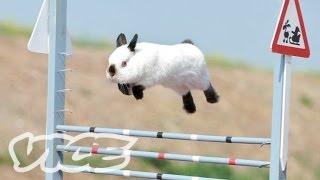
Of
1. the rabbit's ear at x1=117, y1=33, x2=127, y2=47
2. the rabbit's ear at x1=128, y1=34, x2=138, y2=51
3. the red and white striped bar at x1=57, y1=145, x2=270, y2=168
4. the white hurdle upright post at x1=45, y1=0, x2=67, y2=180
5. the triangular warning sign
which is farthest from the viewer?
the white hurdle upright post at x1=45, y1=0, x2=67, y2=180

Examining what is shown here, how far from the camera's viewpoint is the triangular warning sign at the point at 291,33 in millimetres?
2912

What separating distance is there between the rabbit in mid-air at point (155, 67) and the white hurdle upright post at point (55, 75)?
1.50 ft

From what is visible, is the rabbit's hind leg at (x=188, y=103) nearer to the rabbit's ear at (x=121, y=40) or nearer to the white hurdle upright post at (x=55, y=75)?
the rabbit's ear at (x=121, y=40)

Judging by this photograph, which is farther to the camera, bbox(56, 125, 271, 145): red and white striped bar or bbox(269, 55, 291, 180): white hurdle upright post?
bbox(56, 125, 271, 145): red and white striped bar

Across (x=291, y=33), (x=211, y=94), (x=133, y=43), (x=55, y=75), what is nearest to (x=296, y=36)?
(x=291, y=33)

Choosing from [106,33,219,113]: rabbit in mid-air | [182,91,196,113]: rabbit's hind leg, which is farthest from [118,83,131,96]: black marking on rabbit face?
[182,91,196,113]: rabbit's hind leg

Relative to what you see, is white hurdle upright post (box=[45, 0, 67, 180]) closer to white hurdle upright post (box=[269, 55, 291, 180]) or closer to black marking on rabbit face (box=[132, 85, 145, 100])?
black marking on rabbit face (box=[132, 85, 145, 100])

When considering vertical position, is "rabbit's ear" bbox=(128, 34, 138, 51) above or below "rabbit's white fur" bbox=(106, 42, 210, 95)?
above

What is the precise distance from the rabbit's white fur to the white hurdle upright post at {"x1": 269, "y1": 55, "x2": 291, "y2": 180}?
0.36 meters

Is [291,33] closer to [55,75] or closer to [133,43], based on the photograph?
[133,43]

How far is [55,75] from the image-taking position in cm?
358

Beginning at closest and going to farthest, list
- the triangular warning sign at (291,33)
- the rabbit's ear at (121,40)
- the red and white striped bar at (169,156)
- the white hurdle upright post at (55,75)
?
the triangular warning sign at (291,33)
the red and white striped bar at (169,156)
the rabbit's ear at (121,40)
the white hurdle upright post at (55,75)

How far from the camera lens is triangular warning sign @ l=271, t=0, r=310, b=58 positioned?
291 cm

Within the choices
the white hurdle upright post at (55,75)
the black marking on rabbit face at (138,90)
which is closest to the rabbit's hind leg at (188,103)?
the black marking on rabbit face at (138,90)
